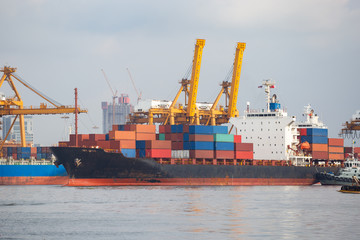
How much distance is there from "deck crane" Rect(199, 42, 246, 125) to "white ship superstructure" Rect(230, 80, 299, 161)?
18.6 m

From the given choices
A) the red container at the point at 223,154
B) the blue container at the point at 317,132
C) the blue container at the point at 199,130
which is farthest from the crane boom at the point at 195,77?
the blue container at the point at 199,130

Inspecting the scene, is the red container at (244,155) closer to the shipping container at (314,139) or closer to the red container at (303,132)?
the shipping container at (314,139)

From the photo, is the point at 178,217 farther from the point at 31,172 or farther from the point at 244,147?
the point at 31,172

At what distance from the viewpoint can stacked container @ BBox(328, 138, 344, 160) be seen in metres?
91.2

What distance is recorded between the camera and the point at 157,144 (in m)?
76.1

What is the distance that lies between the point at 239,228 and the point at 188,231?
9.22ft

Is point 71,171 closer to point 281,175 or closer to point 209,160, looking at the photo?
point 209,160

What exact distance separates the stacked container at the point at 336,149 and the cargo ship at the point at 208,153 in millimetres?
239

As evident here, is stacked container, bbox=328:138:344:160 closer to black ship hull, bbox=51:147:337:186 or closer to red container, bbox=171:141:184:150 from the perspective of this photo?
black ship hull, bbox=51:147:337:186

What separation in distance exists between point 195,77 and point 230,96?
26.5 ft

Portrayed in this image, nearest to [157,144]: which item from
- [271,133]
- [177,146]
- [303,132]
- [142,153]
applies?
[142,153]

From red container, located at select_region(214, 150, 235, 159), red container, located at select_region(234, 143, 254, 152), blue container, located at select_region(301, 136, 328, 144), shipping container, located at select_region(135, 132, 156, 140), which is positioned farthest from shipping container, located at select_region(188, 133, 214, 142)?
blue container, located at select_region(301, 136, 328, 144)

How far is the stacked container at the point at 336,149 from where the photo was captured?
9119 centimetres

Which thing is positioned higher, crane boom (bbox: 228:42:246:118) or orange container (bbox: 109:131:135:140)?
crane boom (bbox: 228:42:246:118)
